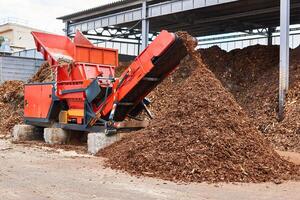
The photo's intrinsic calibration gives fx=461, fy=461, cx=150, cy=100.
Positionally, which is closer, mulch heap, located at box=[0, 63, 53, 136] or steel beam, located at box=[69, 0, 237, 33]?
mulch heap, located at box=[0, 63, 53, 136]

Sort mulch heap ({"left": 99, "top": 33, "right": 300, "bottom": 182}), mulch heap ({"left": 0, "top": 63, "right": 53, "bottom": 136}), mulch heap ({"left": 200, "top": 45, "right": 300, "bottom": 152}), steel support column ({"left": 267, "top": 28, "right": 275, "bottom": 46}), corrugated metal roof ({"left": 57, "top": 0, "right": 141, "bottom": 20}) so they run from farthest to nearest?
steel support column ({"left": 267, "top": 28, "right": 275, "bottom": 46})
corrugated metal roof ({"left": 57, "top": 0, "right": 141, "bottom": 20})
mulch heap ({"left": 0, "top": 63, "right": 53, "bottom": 136})
mulch heap ({"left": 200, "top": 45, "right": 300, "bottom": 152})
mulch heap ({"left": 99, "top": 33, "right": 300, "bottom": 182})

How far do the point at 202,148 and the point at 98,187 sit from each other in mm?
2192

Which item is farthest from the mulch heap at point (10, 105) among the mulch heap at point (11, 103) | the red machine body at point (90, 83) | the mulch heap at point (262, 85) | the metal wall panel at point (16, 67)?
the mulch heap at point (262, 85)

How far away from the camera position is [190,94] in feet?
33.3

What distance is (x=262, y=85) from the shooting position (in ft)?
56.5

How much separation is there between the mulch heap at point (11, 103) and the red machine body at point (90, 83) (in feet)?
11.3

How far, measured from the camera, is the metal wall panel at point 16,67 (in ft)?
87.8

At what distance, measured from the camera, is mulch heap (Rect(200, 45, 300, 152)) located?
13.2 metres

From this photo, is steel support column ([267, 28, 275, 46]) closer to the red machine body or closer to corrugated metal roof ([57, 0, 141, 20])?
corrugated metal roof ([57, 0, 141, 20])

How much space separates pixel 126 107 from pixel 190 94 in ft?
7.08

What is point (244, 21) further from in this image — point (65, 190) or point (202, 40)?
point (65, 190)

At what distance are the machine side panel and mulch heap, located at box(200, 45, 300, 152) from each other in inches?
254

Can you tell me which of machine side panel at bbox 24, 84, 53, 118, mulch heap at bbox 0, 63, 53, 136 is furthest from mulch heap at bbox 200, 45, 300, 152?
mulch heap at bbox 0, 63, 53, 136

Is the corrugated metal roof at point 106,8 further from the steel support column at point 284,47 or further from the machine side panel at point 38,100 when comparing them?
the machine side panel at point 38,100
